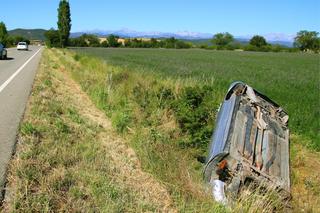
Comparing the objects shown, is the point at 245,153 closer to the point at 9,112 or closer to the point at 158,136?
the point at 158,136

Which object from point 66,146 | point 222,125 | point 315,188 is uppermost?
point 222,125

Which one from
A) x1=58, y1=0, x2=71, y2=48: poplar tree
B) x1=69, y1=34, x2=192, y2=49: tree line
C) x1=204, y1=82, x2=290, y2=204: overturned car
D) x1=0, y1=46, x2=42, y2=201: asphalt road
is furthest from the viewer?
x1=69, y1=34, x2=192, y2=49: tree line

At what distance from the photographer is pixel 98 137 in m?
7.78

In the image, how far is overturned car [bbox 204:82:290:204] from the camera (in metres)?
4.89

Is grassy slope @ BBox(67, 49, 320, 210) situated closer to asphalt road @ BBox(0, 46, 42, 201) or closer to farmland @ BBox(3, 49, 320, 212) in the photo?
farmland @ BBox(3, 49, 320, 212)

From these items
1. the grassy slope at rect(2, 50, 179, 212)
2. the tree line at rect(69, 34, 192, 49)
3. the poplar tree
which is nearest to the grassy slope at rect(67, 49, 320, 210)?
the grassy slope at rect(2, 50, 179, 212)

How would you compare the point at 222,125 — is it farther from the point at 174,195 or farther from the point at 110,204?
the point at 110,204

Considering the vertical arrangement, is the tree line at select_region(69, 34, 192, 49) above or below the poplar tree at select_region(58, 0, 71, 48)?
below

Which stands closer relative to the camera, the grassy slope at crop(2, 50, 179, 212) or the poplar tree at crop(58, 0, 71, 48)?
the grassy slope at crop(2, 50, 179, 212)

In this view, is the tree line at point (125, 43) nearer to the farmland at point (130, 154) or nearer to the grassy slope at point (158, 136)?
the grassy slope at point (158, 136)

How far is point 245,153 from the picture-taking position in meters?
5.17

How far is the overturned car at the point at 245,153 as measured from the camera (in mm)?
4887

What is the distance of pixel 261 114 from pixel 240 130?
1.18 meters

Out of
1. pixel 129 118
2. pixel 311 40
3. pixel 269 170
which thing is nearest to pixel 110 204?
pixel 269 170
